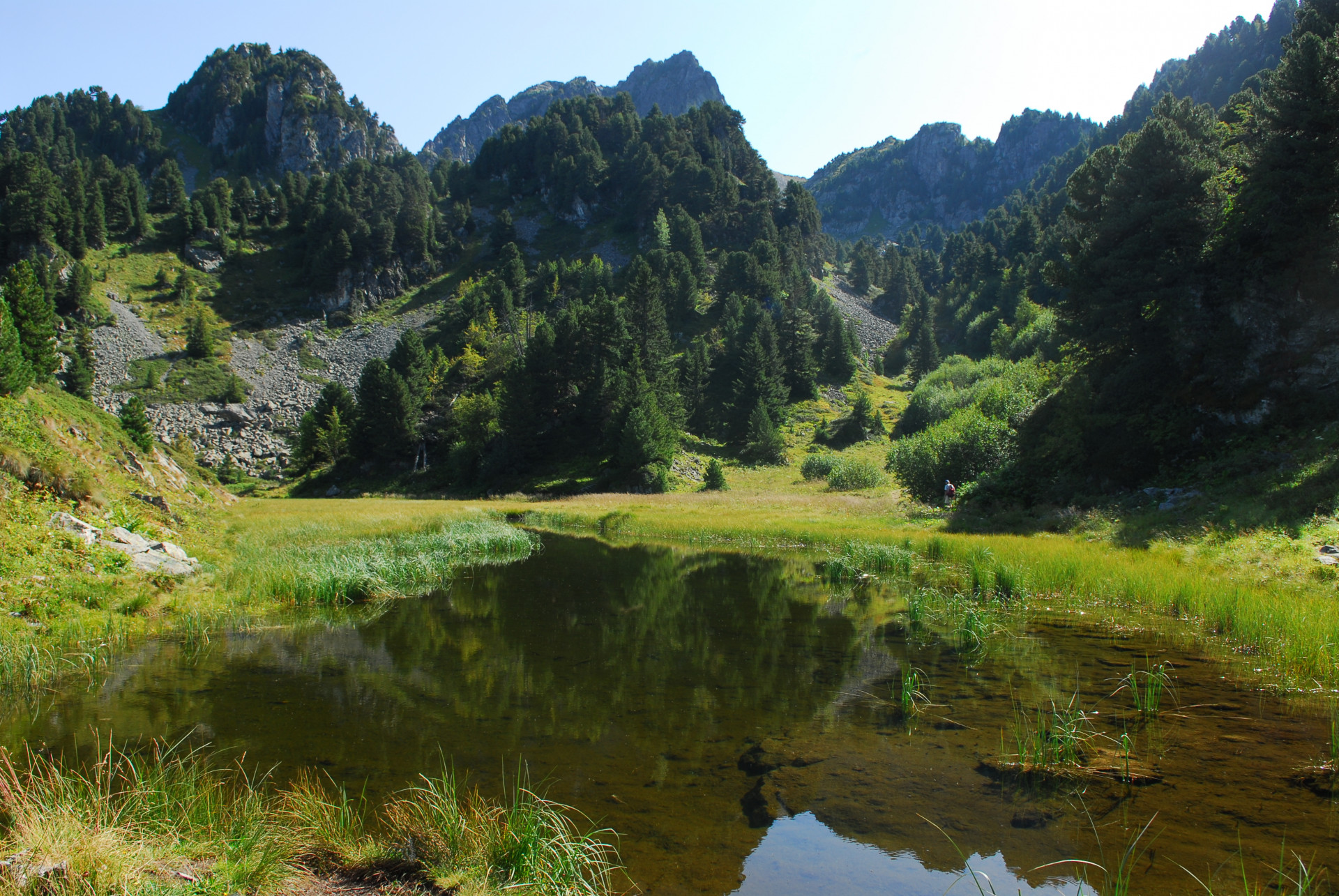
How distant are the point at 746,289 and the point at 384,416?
6837 cm

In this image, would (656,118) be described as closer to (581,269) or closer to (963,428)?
(581,269)

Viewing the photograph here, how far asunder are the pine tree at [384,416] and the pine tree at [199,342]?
140 ft

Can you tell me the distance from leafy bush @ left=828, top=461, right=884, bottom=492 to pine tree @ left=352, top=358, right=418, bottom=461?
52795 millimetres

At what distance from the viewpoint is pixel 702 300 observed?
122 m

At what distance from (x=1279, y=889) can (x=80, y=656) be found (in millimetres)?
16483

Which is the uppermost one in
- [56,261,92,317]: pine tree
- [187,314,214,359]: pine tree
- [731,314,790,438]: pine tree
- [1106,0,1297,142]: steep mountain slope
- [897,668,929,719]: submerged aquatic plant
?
[1106,0,1297,142]: steep mountain slope

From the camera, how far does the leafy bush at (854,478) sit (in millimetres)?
59844

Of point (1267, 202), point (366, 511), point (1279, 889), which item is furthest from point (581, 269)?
point (1279, 889)

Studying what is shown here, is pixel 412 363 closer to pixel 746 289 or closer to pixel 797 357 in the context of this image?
pixel 797 357

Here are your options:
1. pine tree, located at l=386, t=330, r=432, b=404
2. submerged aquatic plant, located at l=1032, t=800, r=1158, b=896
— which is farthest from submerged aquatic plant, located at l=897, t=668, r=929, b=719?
pine tree, located at l=386, t=330, r=432, b=404

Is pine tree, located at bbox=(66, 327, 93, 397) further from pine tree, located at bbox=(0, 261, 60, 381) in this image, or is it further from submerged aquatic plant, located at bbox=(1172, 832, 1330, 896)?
submerged aquatic plant, located at bbox=(1172, 832, 1330, 896)

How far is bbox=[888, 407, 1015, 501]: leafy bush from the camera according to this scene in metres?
40.8

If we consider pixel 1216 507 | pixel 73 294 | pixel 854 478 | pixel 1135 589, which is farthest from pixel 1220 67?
pixel 73 294

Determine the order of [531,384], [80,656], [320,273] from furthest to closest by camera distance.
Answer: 1. [320,273]
2. [531,384]
3. [80,656]
